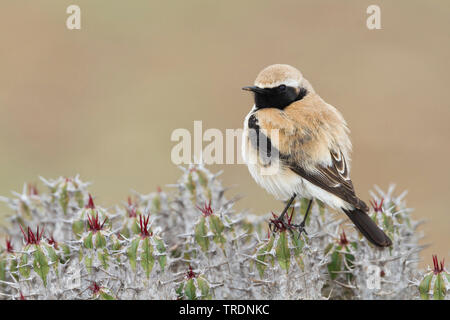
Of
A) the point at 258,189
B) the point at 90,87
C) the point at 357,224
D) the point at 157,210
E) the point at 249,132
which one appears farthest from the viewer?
the point at 90,87

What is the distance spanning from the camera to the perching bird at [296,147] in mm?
4801

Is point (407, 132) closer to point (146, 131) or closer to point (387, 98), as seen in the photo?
point (387, 98)

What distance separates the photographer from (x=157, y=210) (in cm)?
567

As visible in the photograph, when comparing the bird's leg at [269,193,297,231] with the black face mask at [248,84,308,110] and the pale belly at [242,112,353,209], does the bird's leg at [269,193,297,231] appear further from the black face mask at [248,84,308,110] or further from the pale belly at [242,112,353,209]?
the black face mask at [248,84,308,110]

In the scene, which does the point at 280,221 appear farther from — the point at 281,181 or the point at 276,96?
the point at 276,96

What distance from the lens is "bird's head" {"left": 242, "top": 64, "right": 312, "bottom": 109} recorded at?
496cm

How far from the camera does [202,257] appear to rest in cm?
459

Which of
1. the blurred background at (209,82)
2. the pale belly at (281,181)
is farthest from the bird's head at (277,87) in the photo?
the blurred background at (209,82)

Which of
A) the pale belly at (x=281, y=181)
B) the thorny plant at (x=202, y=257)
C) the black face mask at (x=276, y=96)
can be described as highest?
the black face mask at (x=276, y=96)

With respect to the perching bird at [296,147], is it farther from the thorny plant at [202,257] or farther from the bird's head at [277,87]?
the thorny plant at [202,257]

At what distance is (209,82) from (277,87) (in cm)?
768

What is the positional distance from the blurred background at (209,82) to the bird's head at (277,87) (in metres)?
5.34
